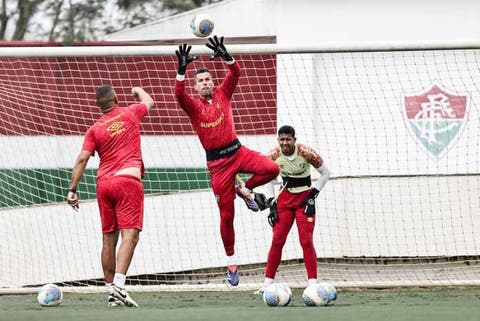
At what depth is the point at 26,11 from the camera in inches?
1324

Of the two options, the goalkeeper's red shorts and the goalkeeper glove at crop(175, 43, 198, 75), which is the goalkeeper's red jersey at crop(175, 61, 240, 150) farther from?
the goalkeeper's red shorts

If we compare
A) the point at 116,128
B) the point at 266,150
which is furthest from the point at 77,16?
the point at 116,128

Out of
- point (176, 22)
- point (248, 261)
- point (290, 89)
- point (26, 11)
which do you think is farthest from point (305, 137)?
point (26, 11)

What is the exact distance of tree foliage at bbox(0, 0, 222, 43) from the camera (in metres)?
33.4

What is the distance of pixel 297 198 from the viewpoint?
15.1 meters

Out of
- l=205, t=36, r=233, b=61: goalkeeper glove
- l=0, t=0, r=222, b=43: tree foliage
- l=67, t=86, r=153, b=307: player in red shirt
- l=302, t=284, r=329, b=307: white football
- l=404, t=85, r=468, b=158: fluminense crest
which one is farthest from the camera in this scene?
l=0, t=0, r=222, b=43: tree foliage

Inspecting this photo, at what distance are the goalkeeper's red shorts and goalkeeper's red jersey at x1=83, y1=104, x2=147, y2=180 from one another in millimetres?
117

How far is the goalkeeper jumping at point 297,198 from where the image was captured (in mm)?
15055

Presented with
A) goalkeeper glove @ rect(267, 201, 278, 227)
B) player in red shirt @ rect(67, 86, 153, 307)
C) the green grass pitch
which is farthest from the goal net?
player in red shirt @ rect(67, 86, 153, 307)

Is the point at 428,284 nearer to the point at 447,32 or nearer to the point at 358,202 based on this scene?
the point at 358,202

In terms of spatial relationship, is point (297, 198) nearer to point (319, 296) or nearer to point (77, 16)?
point (319, 296)

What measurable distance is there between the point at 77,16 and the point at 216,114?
21039mm

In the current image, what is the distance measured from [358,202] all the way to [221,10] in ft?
11.3

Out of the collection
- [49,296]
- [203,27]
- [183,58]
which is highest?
[203,27]
